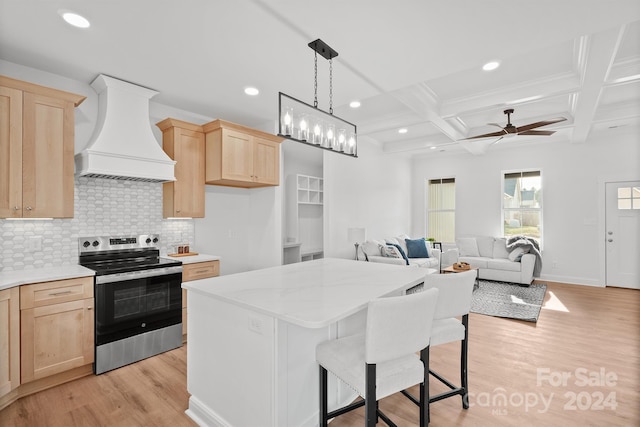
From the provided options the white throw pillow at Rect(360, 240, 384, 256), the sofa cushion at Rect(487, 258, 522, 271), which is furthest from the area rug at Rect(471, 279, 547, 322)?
the white throw pillow at Rect(360, 240, 384, 256)

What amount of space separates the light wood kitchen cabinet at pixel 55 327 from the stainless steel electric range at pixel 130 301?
80mm

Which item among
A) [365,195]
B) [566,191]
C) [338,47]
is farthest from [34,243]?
[566,191]

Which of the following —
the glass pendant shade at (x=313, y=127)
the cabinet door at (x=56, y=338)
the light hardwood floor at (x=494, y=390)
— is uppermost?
the glass pendant shade at (x=313, y=127)

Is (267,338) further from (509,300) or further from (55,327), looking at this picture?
(509,300)

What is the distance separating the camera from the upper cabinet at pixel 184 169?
3.65 meters

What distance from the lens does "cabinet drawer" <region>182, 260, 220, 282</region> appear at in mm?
3405

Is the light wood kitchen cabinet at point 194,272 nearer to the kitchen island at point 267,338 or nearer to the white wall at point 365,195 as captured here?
the kitchen island at point 267,338

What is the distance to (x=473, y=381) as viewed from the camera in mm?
2545

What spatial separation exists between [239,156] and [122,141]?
4.12ft

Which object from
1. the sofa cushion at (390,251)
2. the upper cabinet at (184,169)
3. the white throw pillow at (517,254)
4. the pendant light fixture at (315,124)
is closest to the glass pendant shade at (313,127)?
the pendant light fixture at (315,124)

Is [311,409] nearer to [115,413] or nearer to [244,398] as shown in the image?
[244,398]

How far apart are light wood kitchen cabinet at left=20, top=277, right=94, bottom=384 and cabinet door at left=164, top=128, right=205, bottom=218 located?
4.04ft

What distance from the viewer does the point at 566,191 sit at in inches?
246

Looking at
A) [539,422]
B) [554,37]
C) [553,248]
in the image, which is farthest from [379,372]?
[553,248]
